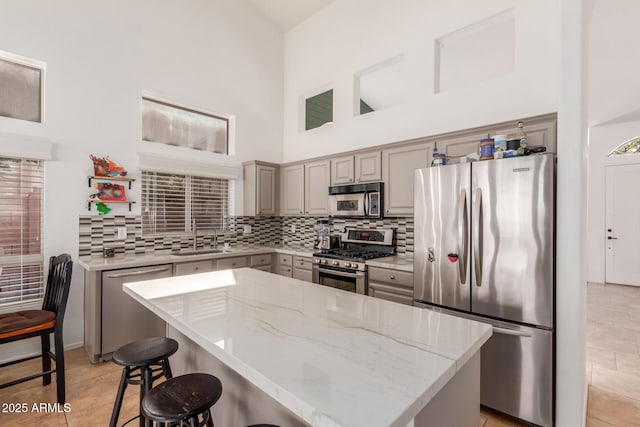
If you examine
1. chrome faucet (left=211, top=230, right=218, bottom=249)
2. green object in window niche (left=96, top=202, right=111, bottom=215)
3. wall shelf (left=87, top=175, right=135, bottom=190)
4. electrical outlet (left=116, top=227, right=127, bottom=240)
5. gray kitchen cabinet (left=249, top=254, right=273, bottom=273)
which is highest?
wall shelf (left=87, top=175, right=135, bottom=190)

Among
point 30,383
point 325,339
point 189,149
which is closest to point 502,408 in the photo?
point 325,339

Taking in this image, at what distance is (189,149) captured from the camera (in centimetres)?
424

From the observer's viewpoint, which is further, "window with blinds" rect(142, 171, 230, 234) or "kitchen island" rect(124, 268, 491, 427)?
"window with blinds" rect(142, 171, 230, 234)

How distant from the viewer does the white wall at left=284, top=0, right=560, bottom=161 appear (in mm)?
2807

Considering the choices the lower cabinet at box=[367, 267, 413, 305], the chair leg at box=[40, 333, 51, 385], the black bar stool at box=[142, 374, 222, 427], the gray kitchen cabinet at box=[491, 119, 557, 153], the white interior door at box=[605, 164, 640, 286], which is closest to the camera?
the black bar stool at box=[142, 374, 222, 427]

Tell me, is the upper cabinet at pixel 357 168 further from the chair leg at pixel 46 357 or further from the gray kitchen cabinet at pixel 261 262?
the chair leg at pixel 46 357

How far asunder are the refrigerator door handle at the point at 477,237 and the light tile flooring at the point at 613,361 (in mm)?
1261

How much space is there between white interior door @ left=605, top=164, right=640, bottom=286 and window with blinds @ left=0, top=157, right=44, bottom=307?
910cm

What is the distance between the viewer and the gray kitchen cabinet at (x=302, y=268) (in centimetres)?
402

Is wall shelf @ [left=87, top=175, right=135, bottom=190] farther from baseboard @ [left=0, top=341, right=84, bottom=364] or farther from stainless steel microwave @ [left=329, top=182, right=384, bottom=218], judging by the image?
stainless steel microwave @ [left=329, top=182, right=384, bottom=218]

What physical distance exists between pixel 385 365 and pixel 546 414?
188 centimetres

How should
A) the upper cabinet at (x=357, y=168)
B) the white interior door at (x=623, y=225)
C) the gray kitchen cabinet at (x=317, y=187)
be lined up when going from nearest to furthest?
the upper cabinet at (x=357, y=168) < the gray kitchen cabinet at (x=317, y=187) < the white interior door at (x=623, y=225)

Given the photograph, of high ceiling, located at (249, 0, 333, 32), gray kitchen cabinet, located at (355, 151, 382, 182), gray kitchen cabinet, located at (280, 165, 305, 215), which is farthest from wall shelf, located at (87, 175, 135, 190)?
high ceiling, located at (249, 0, 333, 32)

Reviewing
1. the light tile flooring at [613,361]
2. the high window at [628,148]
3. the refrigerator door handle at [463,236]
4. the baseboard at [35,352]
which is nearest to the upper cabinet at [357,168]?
the refrigerator door handle at [463,236]
